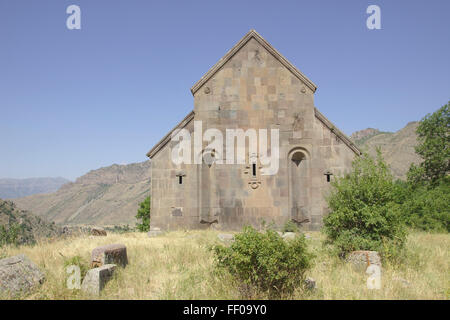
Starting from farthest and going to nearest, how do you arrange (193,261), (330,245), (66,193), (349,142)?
(66,193), (349,142), (330,245), (193,261)

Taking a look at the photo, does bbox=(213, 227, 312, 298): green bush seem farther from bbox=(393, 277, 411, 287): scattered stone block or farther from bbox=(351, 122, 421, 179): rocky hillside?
bbox=(351, 122, 421, 179): rocky hillside

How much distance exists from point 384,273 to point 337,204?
2.08 m

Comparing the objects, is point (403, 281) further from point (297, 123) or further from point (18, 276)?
point (297, 123)

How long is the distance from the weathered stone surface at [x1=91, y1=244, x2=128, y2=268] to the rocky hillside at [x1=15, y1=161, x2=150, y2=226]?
8329 centimetres

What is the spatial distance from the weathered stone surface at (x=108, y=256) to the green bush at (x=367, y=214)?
5.11 meters

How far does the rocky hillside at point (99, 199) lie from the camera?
352 feet

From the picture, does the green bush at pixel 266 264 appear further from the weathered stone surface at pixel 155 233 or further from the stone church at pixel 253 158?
the weathered stone surface at pixel 155 233

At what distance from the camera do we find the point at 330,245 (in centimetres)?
888

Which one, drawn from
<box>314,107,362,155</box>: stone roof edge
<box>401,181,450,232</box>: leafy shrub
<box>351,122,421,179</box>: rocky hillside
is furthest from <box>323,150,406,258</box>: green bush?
<box>351,122,421,179</box>: rocky hillside

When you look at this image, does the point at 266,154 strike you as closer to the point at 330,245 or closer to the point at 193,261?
the point at 330,245

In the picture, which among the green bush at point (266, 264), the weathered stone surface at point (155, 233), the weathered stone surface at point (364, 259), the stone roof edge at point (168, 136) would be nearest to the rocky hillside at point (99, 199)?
the stone roof edge at point (168, 136)

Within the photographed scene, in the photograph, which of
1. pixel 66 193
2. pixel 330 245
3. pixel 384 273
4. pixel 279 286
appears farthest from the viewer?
pixel 66 193

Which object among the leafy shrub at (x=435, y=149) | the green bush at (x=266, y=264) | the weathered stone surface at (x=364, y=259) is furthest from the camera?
the leafy shrub at (x=435, y=149)
